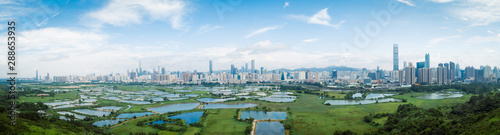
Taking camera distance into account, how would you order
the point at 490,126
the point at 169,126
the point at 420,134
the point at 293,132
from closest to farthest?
the point at 490,126 < the point at 420,134 < the point at 293,132 < the point at 169,126

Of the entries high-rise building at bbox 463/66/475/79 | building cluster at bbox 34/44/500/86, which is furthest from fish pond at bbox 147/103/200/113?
high-rise building at bbox 463/66/475/79

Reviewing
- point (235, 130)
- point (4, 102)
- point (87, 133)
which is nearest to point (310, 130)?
point (235, 130)

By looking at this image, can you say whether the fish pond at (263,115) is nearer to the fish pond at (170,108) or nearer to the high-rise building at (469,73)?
the fish pond at (170,108)

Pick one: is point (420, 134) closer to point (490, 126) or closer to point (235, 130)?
point (490, 126)

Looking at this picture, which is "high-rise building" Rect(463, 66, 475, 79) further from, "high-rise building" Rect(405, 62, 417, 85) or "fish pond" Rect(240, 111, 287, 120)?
"fish pond" Rect(240, 111, 287, 120)

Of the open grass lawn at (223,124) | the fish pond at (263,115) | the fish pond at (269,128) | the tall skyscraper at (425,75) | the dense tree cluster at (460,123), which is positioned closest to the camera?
the dense tree cluster at (460,123)

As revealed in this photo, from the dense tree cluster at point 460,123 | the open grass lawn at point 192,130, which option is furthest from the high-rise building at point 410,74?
the open grass lawn at point 192,130

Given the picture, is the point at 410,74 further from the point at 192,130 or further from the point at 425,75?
the point at 192,130

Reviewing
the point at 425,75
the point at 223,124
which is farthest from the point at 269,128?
the point at 425,75
